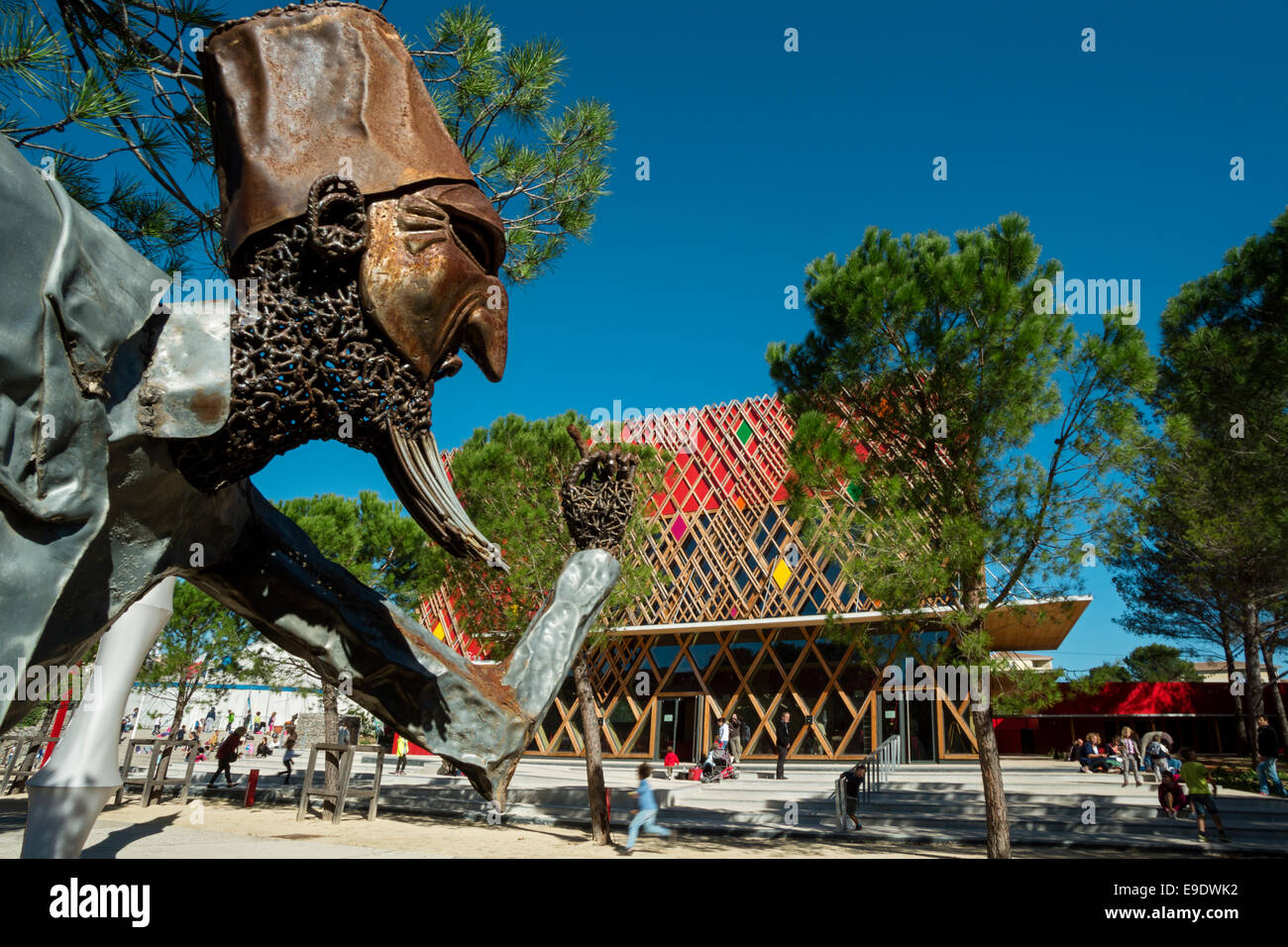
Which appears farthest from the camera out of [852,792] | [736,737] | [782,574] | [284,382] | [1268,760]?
[782,574]

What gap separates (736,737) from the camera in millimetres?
25766

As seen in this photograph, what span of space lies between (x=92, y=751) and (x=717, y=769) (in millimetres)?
20180

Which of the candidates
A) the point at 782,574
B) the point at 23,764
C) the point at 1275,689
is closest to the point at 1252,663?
the point at 1275,689

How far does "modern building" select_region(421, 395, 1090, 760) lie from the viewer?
988 inches

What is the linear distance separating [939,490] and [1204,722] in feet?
77.0

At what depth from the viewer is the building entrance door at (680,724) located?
1105 inches

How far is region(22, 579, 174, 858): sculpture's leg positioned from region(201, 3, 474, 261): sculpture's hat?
5.41 feet

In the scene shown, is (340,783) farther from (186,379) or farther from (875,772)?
(186,379)

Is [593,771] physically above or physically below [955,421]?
below

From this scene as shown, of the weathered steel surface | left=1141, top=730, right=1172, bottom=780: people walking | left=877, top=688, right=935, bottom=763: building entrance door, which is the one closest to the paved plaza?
left=1141, top=730, right=1172, bottom=780: people walking

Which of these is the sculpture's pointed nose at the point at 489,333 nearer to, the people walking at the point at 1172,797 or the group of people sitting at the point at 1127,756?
the people walking at the point at 1172,797

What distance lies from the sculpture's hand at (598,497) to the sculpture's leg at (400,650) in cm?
15

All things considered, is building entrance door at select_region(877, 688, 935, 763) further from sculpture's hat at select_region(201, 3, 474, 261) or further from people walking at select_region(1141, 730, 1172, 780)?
sculpture's hat at select_region(201, 3, 474, 261)

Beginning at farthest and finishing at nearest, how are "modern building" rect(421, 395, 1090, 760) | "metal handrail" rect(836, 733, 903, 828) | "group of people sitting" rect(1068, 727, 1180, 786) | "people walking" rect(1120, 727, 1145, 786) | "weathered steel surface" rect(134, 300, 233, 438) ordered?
"modern building" rect(421, 395, 1090, 760) < "people walking" rect(1120, 727, 1145, 786) < "group of people sitting" rect(1068, 727, 1180, 786) < "metal handrail" rect(836, 733, 903, 828) < "weathered steel surface" rect(134, 300, 233, 438)
